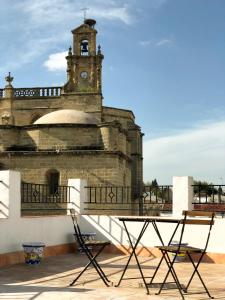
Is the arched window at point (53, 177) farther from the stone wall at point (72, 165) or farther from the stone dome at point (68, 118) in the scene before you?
the stone dome at point (68, 118)

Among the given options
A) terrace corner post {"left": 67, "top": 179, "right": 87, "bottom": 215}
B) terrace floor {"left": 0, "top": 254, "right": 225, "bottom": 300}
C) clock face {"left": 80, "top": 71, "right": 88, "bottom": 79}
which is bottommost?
terrace floor {"left": 0, "top": 254, "right": 225, "bottom": 300}

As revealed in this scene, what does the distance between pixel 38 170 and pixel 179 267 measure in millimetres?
14825

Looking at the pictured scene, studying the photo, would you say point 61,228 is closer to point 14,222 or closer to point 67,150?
point 14,222

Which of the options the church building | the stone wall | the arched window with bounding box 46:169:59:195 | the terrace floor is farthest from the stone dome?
the terrace floor

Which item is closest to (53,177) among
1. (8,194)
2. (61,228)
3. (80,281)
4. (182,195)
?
(61,228)

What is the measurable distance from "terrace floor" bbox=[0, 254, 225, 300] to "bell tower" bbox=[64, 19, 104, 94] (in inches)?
1030

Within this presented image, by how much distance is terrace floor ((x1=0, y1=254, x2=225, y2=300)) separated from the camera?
677 centimetres

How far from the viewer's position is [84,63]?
36.4 meters

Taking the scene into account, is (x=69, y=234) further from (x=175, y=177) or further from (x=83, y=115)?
(x=83, y=115)

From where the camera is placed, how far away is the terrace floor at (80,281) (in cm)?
677

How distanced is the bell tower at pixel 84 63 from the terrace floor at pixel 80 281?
1030 inches

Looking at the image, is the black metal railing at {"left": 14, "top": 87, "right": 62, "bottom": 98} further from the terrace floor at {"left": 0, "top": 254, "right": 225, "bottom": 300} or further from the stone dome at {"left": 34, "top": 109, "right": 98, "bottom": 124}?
the terrace floor at {"left": 0, "top": 254, "right": 225, "bottom": 300}

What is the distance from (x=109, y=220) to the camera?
12.3 metres

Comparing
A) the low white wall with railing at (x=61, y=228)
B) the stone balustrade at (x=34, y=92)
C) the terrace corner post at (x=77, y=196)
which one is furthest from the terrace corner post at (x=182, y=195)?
the stone balustrade at (x=34, y=92)
